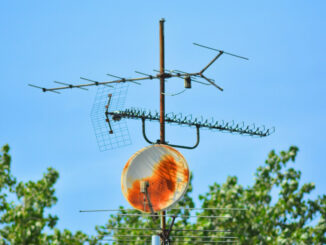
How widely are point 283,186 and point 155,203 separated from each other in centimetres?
1398

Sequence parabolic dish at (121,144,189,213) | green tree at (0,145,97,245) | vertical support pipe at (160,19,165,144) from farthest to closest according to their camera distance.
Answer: green tree at (0,145,97,245) → vertical support pipe at (160,19,165,144) → parabolic dish at (121,144,189,213)

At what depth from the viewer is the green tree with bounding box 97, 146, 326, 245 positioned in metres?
19.9

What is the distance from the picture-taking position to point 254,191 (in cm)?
2277

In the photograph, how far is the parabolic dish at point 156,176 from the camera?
9.03m

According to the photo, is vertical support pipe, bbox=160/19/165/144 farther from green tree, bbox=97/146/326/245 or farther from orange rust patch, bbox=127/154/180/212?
green tree, bbox=97/146/326/245

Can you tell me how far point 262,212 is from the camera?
2064cm

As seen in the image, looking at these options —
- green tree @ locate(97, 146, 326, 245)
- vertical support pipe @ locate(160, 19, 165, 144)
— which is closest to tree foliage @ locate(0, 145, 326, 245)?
green tree @ locate(97, 146, 326, 245)

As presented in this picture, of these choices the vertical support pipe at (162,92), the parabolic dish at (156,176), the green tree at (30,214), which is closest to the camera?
the parabolic dish at (156,176)

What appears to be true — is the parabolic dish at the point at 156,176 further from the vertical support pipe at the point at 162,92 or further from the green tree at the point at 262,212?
the green tree at the point at 262,212

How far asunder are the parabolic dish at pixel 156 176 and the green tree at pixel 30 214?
10.1 metres

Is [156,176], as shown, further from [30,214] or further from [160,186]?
[30,214]

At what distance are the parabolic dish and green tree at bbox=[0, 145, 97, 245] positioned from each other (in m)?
10.1

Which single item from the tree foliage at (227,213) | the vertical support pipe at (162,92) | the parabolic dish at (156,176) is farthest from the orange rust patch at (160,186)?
the tree foliage at (227,213)

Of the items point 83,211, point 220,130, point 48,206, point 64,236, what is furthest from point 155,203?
point 48,206
